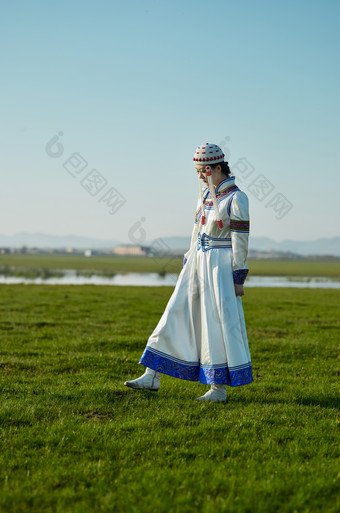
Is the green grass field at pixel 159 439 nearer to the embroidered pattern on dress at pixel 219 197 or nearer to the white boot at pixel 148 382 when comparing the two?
the white boot at pixel 148 382

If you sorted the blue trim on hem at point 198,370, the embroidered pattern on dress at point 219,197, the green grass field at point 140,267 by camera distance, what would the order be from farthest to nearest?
the green grass field at point 140,267 < the embroidered pattern on dress at point 219,197 < the blue trim on hem at point 198,370

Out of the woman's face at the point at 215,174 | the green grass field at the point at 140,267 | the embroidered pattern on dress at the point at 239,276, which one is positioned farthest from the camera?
the green grass field at the point at 140,267

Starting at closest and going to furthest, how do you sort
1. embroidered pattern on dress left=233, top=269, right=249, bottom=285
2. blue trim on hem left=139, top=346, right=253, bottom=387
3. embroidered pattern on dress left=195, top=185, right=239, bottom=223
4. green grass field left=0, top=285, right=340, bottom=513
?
green grass field left=0, top=285, right=340, bottom=513, blue trim on hem left=139, top=346, right=253, bottom=387, embroidered pattern on dress left=233, top=269, right=249, bottom=285, embroidered pattern on dress left=195, top=185, right=239, bottom=223

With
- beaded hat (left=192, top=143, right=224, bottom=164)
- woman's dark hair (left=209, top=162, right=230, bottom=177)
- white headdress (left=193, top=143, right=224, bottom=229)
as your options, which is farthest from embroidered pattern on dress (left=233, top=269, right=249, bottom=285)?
beaded hat (left=192, top=143, right=224, bottom=164)

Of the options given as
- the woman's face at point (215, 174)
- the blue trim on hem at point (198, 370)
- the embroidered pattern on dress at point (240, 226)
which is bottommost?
the blue trim on hem at point (198, 370)

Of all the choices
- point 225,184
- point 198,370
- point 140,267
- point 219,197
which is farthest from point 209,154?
point 140,267

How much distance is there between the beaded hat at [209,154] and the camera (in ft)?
20.7

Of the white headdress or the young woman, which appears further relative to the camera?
the white headdress

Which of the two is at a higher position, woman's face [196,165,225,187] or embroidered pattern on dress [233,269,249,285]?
woman's face [196,165,225,187]

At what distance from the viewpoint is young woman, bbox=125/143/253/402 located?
6.08m

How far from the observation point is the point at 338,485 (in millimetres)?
4031

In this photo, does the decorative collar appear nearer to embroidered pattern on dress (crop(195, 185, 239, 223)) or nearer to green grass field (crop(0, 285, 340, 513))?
embroidered pattern on dress (crop(195, 185, 239, 223))

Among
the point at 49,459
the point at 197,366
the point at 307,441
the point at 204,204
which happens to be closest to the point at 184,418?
the point at 197,366

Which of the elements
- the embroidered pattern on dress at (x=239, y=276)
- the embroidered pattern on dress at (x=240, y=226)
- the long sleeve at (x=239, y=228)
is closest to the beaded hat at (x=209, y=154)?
the long sleeve at (x=239, y=228)
